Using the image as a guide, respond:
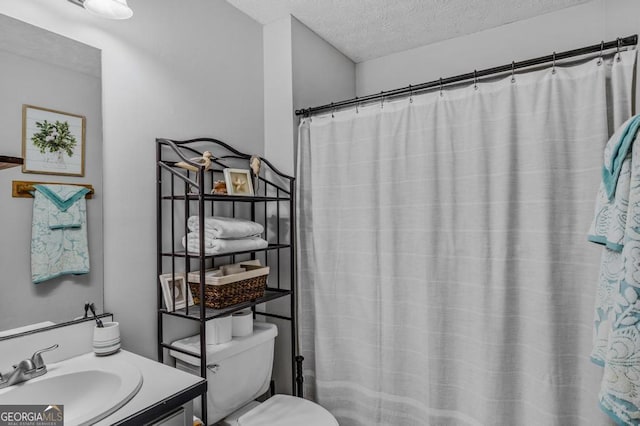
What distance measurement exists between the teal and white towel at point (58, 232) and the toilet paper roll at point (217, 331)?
1.73ft

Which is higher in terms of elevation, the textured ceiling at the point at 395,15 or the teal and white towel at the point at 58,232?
the textured ceiling at the point at 395,15

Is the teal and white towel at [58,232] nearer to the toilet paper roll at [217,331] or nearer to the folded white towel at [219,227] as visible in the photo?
the folded white towel at [219,227]

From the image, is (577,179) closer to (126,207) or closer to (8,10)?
(126,207)

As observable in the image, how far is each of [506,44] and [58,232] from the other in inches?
95.7

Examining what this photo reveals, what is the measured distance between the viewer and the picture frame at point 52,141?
3.90ft

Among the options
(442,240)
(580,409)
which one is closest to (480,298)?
(442,240)

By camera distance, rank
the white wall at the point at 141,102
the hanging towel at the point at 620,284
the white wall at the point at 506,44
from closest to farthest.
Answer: the hanging towel at the point at 620,284 < the white wall at the point at 141,102 < the white wall at the point at 506,44

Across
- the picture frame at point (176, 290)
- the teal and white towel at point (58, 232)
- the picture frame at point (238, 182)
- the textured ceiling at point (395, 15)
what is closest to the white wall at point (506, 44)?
the textured ceiling at point (395, 15)

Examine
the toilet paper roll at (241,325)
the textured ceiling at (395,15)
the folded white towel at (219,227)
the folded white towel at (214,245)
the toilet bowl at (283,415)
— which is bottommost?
the toilet bowl at (283,415)

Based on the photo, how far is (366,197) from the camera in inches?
74.3

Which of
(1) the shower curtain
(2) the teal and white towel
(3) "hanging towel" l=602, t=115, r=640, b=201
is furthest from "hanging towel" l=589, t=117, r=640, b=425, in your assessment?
(2) the teal and white towel

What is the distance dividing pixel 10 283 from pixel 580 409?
2.07 m

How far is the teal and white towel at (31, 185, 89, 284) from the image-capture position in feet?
3.95

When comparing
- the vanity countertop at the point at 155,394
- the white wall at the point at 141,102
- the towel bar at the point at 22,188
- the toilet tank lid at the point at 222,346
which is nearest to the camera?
the vanity countertop at the point at 155,394
